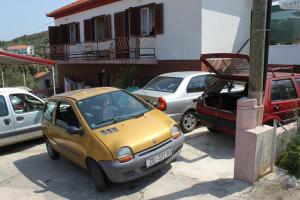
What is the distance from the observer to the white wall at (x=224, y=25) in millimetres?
11363

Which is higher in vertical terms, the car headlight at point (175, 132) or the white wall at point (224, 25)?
the white wall at point (224, 25)

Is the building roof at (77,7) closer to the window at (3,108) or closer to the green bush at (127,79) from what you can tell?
the green bush at (127,79)

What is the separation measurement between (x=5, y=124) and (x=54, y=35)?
15.3 metres

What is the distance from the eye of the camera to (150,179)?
492cm

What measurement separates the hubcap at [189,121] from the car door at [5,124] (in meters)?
4.28

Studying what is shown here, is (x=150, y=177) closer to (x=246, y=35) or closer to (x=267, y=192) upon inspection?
(x=267, y=192)

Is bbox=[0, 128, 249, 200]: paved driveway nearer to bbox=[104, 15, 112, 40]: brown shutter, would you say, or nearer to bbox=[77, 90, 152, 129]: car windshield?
bbox=[77, 90, 152, 129]: car windshield

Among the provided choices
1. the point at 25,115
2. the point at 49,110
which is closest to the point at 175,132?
the point at 49,110

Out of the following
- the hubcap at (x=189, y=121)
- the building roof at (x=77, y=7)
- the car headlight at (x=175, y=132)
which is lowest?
the hubcap at (x=189, y=121)

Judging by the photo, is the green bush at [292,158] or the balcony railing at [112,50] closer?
the green bush at [292,158]

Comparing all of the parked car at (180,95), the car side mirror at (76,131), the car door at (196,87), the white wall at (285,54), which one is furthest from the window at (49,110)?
the white wall at (285,54)

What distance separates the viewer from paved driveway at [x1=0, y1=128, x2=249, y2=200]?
4.44m

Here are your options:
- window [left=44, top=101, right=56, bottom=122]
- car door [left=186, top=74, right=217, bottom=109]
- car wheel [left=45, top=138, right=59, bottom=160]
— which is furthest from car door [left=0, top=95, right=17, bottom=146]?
car door [left=186, top=74, right=217, bottom=109]

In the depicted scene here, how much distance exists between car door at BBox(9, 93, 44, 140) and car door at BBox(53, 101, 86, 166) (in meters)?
1.96
